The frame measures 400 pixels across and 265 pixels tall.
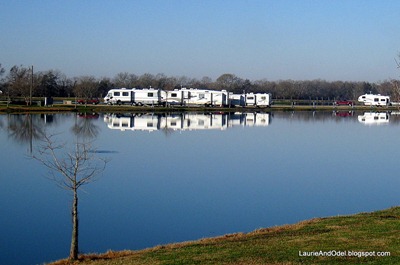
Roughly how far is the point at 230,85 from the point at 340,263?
3644 inches

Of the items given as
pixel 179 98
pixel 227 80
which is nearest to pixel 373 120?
pixel 179 98

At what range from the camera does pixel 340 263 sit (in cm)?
664

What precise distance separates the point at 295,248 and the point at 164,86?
248 feet

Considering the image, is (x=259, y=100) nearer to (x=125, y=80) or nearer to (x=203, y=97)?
(x=203, y=97)

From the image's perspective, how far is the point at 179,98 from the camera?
194 feet

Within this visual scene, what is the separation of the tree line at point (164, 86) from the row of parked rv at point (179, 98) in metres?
9.15

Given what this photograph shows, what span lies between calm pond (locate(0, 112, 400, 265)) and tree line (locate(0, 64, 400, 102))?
33.8 meters

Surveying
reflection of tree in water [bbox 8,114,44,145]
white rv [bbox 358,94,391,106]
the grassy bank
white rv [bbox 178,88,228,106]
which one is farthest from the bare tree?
white rv [bbox 358,94,391,106]

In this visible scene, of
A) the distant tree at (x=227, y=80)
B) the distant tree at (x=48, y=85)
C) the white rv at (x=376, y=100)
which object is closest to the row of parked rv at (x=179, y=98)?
the distant tree at (x=48, y=85)

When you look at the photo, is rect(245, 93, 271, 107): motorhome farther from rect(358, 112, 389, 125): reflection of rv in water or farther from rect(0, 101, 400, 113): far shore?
rect(358, 112, 389, 125): reflection of rv in water

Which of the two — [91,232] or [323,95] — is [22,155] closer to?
[91,232]

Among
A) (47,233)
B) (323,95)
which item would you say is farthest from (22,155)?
(323,95)

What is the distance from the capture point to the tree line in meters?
65.0

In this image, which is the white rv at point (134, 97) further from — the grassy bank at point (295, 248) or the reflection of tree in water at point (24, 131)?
the grassy bank at point (295, 248)
